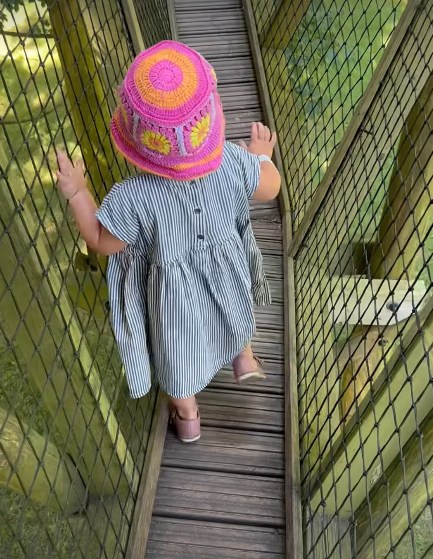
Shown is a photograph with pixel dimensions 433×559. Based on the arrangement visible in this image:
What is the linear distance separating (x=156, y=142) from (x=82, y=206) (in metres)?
0.19

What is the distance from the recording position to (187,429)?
1490mm

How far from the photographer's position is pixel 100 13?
1.45m

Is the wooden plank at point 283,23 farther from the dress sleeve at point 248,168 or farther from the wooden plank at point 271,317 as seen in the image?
the dress sleeve at point 248,168

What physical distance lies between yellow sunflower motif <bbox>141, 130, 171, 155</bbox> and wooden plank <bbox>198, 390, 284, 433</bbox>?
2.72ft

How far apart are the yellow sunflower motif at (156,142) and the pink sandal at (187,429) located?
76cm

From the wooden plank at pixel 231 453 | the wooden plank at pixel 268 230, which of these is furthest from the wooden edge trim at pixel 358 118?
the wooden plank at pixel 231 453

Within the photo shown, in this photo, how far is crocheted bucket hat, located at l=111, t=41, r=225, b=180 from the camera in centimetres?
89

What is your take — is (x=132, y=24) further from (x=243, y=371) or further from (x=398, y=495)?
(x=398, y=495)

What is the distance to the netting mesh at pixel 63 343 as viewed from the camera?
0.94 metres

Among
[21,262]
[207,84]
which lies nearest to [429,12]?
[207,84]

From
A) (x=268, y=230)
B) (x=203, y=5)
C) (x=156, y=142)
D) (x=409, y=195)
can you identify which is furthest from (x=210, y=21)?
(x=156, y=142)

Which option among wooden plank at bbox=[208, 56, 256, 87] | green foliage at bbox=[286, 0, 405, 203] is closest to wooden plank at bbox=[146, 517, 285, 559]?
green foliage at bbox=[286, 0, 405, 203]

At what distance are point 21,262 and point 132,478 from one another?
68 centimetres

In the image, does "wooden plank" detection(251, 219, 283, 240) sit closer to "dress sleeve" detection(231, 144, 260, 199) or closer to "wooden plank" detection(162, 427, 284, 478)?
"wooden plank" detection(162, 427, 284, 478)
